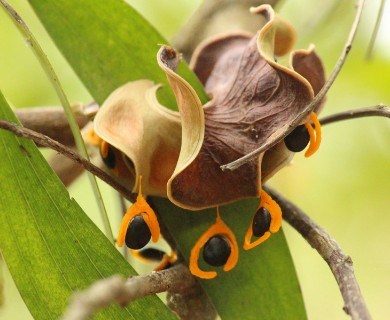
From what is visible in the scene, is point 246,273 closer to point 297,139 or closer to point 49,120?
point 297,139

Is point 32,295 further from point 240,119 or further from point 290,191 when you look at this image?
point 290,191

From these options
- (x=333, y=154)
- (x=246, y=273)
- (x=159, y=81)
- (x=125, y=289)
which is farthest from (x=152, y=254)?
(x=333, y=154)

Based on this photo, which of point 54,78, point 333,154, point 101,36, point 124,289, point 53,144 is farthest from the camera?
point 333,154

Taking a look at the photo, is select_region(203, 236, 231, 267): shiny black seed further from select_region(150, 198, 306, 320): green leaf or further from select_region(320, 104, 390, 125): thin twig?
select_region(320, 104, 390, 125): thin twig

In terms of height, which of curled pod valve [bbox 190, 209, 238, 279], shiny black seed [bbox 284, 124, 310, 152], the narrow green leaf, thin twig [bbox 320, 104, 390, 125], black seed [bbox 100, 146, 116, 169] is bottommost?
curled pod valve [bbox 190, 209, 238, 279]

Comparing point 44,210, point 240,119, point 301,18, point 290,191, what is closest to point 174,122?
point 240,119

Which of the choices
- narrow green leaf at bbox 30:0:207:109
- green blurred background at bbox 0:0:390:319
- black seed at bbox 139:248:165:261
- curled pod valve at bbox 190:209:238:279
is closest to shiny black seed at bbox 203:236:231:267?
curled pod valve at bbox 190:209:238:279
